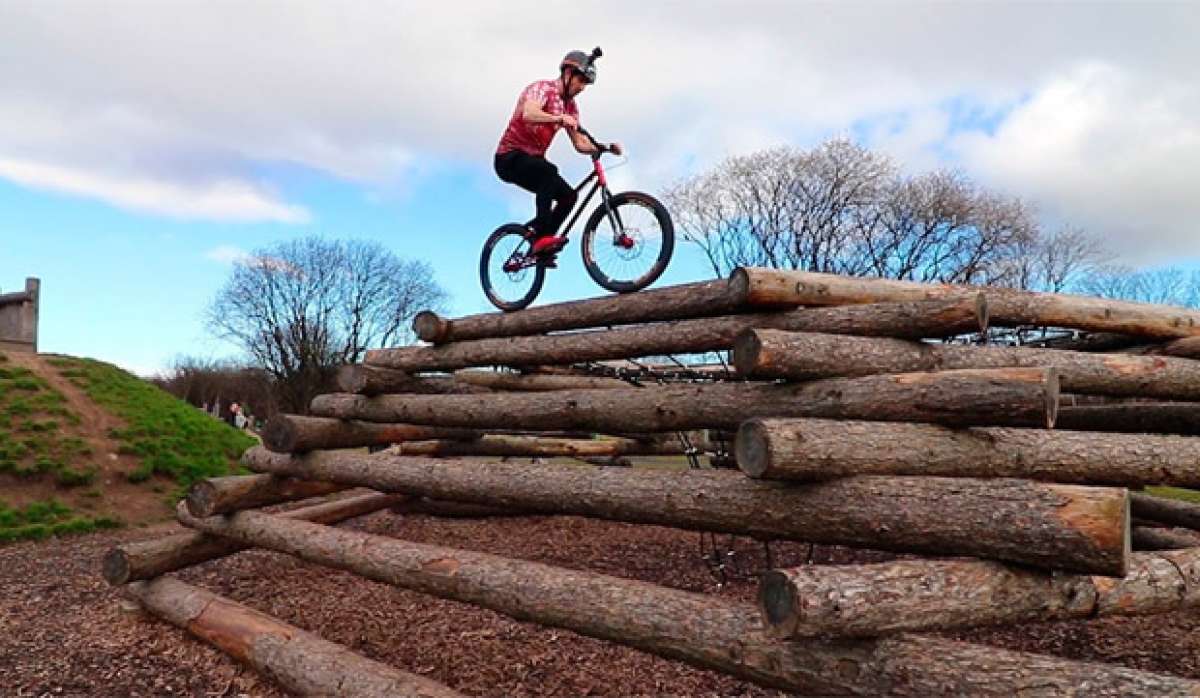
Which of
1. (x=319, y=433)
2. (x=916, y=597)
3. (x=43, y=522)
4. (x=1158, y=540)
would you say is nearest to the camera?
(x=916, y=597)

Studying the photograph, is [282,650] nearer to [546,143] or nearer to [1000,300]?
[546,143]

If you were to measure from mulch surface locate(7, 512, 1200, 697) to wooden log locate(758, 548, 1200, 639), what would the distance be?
2084 millimetres

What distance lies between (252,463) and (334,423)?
46.3 inches

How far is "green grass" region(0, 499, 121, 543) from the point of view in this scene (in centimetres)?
1229

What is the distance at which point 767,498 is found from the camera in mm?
4629

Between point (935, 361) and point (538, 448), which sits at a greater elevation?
point (935, 361)

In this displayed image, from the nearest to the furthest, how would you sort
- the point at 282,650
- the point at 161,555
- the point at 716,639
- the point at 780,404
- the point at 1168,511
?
the point at 716,639 → the point at 780,404 → the point at 282,650 → the point at 161,555 → the point at 1168,511

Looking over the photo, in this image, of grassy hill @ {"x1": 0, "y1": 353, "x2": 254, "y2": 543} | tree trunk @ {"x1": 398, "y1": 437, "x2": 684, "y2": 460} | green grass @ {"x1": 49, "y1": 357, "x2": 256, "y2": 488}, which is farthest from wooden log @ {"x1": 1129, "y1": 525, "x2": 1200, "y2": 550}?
green grass @ {"x1": 49, "y1": 357, "x2": 256, "y2": 488}

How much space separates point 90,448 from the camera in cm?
1526

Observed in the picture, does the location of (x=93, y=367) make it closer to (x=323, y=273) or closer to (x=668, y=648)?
(x=668, y=648)

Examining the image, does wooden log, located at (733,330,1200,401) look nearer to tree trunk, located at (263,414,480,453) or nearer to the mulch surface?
the mulch surface

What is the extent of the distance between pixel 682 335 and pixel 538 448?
22.1ft

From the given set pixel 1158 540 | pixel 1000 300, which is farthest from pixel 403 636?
pixel 1158 540

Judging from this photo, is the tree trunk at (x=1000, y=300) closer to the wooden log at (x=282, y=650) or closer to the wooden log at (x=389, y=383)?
the wooden log at (x=282, y=650)
